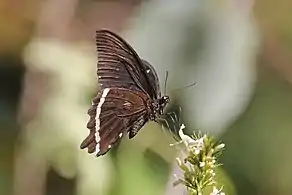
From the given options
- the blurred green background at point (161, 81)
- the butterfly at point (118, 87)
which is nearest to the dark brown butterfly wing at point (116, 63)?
the butterfly at point (118, 87)

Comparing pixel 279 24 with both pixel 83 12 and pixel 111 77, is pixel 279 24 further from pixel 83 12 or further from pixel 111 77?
pixel 111 77

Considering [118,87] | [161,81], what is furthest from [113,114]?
[161,81]

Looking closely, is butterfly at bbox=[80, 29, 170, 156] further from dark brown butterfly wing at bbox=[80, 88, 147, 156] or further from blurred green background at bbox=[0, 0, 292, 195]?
blurred green background at bbox=[0, 0, 292, 195]

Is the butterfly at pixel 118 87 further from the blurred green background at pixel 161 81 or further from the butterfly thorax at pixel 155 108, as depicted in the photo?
the blurred green background at pixel 161 81

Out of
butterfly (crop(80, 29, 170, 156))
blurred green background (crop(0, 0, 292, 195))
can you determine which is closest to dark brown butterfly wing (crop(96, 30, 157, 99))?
butterfly (crop(80, 29, 170, 156))

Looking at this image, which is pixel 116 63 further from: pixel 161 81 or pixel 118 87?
pixel 161 81

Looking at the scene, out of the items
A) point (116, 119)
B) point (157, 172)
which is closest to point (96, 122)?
point (116, 119)

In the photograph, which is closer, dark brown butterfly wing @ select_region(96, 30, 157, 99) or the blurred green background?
dark brown butterfly wing @ select_region(96, 30, 157, 99)
